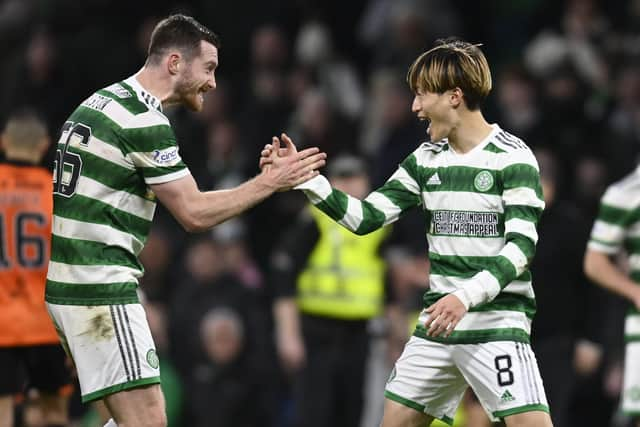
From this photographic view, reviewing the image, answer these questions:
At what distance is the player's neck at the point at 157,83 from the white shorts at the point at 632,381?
10.0 feet

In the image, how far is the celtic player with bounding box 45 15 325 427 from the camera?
6258mm

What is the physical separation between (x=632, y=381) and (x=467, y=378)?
165 cm

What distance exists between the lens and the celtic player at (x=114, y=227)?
246 inches

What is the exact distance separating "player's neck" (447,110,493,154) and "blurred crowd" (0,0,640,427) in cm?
299

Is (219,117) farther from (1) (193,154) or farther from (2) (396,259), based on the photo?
(2) (396,259)

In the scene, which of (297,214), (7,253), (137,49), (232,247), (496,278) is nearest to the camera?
(496,278)

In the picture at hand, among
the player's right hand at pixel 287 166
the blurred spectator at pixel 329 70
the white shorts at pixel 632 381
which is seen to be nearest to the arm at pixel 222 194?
the player's right hand at pixel 287 166

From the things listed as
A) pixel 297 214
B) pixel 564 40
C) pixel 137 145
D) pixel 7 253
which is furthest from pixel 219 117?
pixel 137 145

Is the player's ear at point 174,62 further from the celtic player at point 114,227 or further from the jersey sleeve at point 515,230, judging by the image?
the jersey sleeve at point 515,230

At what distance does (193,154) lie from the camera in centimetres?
1363

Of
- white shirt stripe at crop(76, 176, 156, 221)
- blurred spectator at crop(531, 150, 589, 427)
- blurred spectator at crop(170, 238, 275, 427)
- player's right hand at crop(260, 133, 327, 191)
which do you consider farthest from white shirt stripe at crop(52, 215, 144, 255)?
blurred spectator at crop(170, 238, 275, 427)

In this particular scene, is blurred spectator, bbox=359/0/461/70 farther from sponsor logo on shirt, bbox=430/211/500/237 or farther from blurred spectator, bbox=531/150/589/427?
sponsor logo on shirt, bbox=430/211/500/237

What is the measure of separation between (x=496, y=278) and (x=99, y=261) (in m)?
1.76

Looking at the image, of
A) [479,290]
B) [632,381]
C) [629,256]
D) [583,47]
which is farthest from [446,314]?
[583,47]
